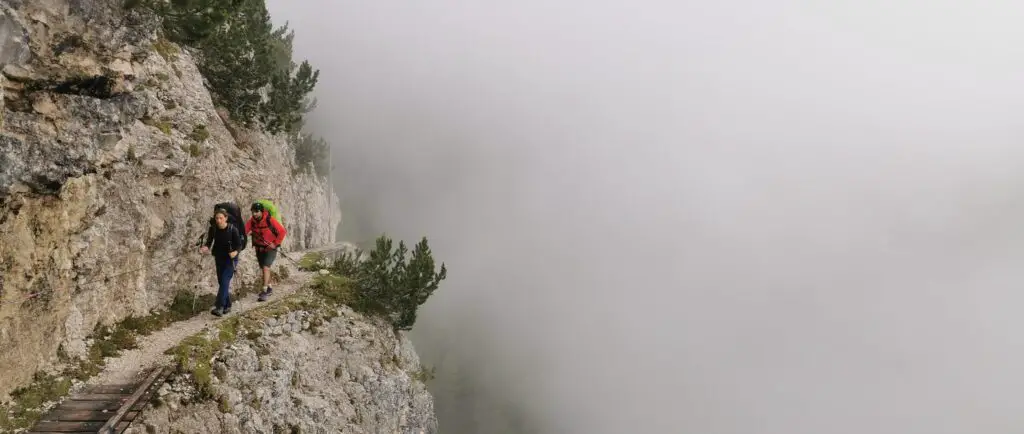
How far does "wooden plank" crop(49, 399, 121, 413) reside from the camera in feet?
32.5

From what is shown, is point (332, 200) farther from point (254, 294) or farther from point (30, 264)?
point (30, 264)

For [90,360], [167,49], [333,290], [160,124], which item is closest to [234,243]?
[90,360]

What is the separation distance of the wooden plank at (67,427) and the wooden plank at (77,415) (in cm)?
11

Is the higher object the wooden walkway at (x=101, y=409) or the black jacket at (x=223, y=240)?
the black jacket at (x=223, y=240)

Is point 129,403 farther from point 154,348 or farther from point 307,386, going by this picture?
point 307,386

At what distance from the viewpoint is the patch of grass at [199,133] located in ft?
57.9

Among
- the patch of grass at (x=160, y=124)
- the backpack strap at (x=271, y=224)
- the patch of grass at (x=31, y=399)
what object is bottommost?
the patch of grass at (x=31, y=399)

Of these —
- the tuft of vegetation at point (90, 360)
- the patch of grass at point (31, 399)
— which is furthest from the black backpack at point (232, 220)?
the patch of grass at point (31, 399)

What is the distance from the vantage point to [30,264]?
10258mm

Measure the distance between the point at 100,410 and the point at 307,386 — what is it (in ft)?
22.9

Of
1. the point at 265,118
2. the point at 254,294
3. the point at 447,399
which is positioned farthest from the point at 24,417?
the point at 447,399

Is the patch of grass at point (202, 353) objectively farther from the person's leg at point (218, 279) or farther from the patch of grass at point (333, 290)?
the patch of grass at point (333, 290)

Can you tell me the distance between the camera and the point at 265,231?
635 inches

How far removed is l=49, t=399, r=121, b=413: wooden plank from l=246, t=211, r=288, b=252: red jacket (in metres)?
6.71
